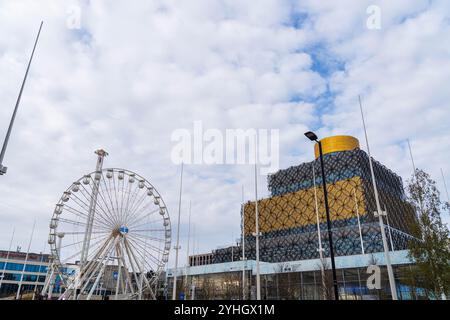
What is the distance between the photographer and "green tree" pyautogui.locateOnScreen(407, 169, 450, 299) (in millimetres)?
20891

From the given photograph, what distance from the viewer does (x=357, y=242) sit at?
262 feet

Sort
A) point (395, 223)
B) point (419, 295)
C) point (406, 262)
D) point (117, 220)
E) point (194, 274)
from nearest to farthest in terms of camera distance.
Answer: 1. point (419, 295)
2. point (117, 220)
3. point (406, 262)
4. point (194, 274)
5. point (395, 223)

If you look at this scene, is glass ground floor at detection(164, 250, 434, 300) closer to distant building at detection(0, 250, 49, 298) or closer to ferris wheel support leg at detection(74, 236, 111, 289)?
ferris wheel support leg at detection(74, 236, 111, 289)

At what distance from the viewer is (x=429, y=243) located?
21.7 m

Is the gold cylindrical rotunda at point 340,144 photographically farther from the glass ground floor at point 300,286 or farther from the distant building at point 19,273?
the distant building at point 19,273

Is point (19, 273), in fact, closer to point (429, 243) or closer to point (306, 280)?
point (306, 280)

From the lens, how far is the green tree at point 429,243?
20891 millimetres

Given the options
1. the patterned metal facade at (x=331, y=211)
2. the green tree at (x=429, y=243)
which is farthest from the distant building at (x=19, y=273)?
the green tree at (x=429, y=243)

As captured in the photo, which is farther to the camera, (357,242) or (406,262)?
(357,242)

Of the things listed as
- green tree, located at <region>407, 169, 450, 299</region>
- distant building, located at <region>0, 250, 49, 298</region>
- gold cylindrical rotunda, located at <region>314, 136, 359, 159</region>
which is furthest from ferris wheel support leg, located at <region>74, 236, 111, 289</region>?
gold cylindrical rotunda, located at <region>314, 136, 359, 159</region>
